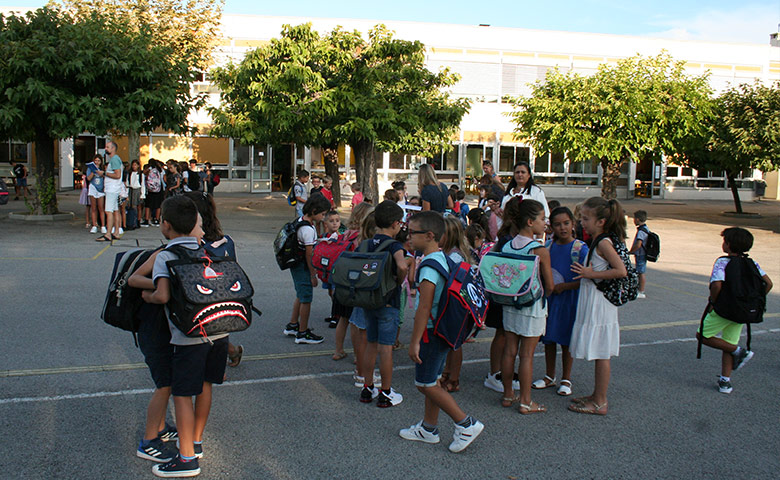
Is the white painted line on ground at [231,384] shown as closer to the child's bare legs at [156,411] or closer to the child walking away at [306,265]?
the child walking away at [306,265]

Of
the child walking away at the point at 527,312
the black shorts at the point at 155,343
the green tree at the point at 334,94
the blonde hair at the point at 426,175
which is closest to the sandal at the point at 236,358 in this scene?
the black shorts at the point at 155,343

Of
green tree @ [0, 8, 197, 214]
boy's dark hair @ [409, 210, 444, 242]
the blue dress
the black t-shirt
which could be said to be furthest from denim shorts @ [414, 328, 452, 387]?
green tree @ [0, 8, 197, 214]

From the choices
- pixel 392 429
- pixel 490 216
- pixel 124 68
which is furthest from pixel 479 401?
pixel 124 68

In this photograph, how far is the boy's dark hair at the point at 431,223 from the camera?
13.3 ft

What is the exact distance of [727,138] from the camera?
68.0 feet

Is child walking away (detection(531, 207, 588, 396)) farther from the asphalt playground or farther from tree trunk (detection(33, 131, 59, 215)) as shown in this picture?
tree trunk (detection(33, 131, 59, 215))

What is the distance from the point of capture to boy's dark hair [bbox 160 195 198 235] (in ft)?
11.8

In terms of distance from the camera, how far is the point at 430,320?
411cm

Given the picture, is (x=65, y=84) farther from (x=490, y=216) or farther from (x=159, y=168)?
(x=490, y=216)

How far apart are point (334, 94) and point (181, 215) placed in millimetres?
12057

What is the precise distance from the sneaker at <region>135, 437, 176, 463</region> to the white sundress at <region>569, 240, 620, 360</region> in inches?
114

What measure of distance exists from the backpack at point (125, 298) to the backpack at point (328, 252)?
2042mm

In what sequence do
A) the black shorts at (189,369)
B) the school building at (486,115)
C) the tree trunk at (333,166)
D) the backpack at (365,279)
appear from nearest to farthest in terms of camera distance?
the black shorts at (189,369)
the backpack at (365,279)
the tree trunk at (333,166)
the school building at (486,115)

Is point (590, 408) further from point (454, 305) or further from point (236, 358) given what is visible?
point (236, 358)
